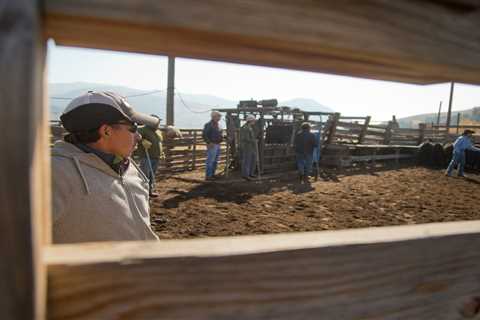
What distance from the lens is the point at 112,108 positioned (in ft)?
6.21

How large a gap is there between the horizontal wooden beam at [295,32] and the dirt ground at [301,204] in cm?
465

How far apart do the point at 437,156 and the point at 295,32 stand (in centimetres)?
1667

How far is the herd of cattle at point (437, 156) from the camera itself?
13.9 meters

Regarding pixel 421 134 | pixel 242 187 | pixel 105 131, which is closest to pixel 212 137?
pixel 242 187

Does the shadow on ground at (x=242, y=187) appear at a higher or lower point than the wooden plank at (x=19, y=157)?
lower

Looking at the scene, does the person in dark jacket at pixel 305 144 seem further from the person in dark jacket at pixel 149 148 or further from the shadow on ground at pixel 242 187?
the person in dark jacket at pixel 149 148

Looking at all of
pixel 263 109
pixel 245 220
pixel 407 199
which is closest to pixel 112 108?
pixel 245 220

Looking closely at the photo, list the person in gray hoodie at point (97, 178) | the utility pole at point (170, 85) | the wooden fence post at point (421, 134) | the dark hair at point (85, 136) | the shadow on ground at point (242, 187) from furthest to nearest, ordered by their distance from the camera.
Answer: the wooden fence post at point (421, 134), the utility pole at point (170, 85), the shadow on ground at point (242, 187), the dark hair at point (85, 136), the person in gray hoodie at point (97, 178)

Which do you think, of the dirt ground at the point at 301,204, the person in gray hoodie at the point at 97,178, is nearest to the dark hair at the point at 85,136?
the person in gray hoodie at the point at 97,178

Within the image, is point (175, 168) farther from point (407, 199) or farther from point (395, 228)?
point (395, 228)

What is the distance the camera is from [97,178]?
1.71m

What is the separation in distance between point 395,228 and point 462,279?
16 centimetres

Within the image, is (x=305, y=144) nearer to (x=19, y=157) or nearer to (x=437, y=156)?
(x=437, y=156)

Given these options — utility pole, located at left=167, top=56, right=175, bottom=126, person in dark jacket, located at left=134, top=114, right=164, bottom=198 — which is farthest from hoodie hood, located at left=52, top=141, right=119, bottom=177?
utility pole, located at left=167, top=56, right=175, bottom=126
